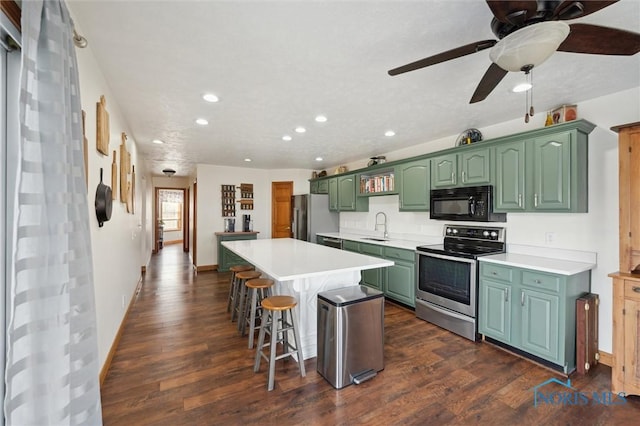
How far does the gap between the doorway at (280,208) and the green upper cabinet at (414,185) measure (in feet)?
10.5

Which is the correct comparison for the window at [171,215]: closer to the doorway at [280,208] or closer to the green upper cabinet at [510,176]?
the doorway at [280,208]

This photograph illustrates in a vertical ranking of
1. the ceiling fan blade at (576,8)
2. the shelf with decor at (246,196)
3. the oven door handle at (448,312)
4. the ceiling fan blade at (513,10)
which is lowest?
the oven door handle at (448,312)

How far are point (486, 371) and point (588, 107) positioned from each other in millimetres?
2565

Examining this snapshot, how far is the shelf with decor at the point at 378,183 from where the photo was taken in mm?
4606

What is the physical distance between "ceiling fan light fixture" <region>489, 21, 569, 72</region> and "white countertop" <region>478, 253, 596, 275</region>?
1807 millimetres

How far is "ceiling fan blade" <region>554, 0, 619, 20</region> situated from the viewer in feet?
3.79

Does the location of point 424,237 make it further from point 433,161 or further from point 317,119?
point 317,119

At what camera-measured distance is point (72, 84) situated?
125 centimetres

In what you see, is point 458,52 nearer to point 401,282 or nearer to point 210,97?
point 210,97

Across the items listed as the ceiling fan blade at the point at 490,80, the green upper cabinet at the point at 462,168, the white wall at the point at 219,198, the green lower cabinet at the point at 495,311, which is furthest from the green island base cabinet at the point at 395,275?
the white wall at the point at 219,198

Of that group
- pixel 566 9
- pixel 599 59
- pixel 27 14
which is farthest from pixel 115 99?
pixel 599 59

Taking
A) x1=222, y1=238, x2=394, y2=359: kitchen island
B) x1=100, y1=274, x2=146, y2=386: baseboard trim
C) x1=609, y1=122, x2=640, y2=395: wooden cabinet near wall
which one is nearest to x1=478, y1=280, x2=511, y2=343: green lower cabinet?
x1=609, y1=122, x2=640, y2=395: wooden cabinet near wall

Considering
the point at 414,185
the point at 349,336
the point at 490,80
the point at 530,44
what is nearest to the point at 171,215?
the point at 414,185

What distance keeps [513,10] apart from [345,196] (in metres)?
4.45
